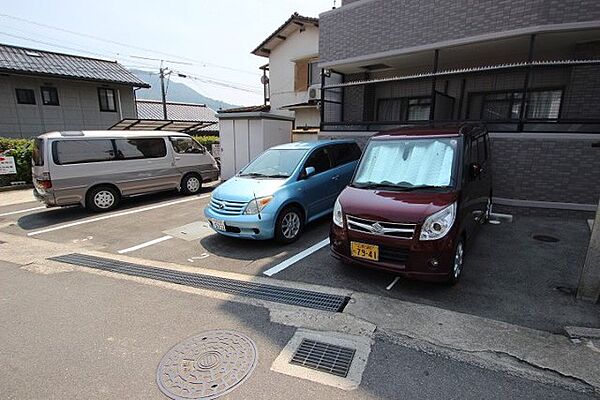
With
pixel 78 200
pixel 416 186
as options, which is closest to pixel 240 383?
pixel 416 186

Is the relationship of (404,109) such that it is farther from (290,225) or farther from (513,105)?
(290,225)

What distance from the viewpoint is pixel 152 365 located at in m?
2.51

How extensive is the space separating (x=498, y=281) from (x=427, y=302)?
114 centimetres

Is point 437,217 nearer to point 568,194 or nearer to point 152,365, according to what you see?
point 152,365

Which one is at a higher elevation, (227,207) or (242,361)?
(227,207)

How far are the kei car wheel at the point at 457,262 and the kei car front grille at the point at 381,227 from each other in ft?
1.87

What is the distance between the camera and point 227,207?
5023 mm

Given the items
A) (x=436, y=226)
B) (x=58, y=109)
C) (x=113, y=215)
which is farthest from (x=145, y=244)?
(x=58, y=109)

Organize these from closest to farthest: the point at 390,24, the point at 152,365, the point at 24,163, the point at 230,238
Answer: the point at 152,365
the point at 230,238
the point at 390,24
the point at 24,163

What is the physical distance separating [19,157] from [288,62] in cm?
1242

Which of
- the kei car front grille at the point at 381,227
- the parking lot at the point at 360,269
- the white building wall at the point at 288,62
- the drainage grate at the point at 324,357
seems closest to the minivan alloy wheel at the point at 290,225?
the parking lot at the point at 360,269

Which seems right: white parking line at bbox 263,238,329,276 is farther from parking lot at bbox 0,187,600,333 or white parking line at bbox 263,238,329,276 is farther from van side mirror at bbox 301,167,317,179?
van side mirror at bbox 301,167,317,179

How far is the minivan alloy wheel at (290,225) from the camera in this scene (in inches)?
201

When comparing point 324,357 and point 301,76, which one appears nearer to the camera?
point 324,357
